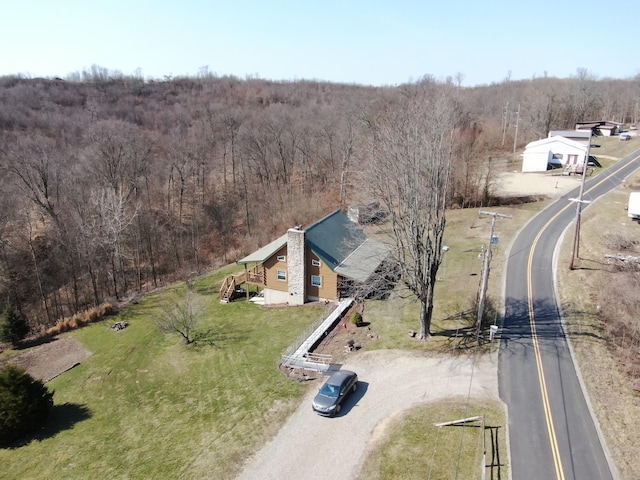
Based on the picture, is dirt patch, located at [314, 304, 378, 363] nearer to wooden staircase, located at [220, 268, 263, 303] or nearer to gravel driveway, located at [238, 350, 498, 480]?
gravel driveway, located at [238, 350, 498, 480]

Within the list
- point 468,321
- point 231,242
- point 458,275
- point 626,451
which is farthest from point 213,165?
point 626,451

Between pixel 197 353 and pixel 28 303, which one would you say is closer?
pixel 197 353

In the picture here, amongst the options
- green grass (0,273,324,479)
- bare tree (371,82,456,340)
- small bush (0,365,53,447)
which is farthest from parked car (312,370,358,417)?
small bush (0,365,53,447)

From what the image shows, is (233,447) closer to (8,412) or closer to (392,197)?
(8,412)

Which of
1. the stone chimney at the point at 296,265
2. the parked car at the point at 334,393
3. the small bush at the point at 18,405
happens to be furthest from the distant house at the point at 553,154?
the small bush at the point at 18,405

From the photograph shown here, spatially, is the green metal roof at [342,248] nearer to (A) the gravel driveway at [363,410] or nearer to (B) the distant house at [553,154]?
(A) the gravel driveway at [363,410]
